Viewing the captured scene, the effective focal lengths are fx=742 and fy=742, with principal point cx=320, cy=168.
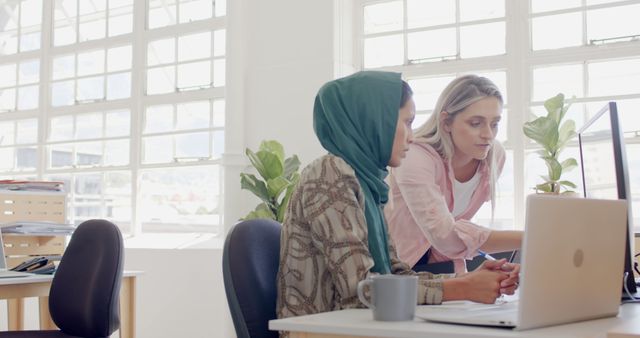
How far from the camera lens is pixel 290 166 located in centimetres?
397

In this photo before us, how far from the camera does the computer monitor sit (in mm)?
1348

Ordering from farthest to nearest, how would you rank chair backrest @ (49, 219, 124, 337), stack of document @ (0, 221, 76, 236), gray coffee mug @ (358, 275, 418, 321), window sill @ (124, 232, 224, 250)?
window sill @ (124, 232, 224, 250), stack of document @ (0, 221, 76, 236), chair backrest @ (49, 219, 124, 337), gray coffee mug @ (358, 275, 418, 321)

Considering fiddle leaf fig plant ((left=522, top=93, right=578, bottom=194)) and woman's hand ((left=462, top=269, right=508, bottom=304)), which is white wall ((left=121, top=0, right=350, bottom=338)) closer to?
fiddle leaf fig plant ((left=522, top=93, right=578, bottom=194))

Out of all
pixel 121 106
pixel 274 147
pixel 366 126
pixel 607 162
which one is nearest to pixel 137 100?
pixel 121 106

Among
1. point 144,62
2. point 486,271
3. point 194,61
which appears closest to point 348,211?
point 486,271

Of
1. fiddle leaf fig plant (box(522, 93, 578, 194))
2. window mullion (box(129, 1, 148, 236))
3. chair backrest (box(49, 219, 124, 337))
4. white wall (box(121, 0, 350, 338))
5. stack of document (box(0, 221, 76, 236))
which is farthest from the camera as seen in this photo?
window mullion (box(129, 1, 148, 236))

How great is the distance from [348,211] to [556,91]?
2674 millimetres

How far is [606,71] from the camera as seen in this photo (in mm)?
3686

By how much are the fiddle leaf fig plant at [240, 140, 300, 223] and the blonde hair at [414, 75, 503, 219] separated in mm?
1723

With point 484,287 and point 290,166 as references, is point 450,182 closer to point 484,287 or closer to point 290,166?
point 484,287

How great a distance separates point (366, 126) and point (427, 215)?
1.49ft

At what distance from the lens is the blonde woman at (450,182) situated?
1933 millimetres

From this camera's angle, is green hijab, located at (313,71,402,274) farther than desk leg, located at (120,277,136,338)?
No

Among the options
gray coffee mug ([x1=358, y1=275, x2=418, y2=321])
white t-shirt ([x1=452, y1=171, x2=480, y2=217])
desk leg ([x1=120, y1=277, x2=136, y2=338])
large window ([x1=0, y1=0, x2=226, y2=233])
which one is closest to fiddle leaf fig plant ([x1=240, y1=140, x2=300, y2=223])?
large window ([x1=0, y1=0, x2=226, y2=233])
